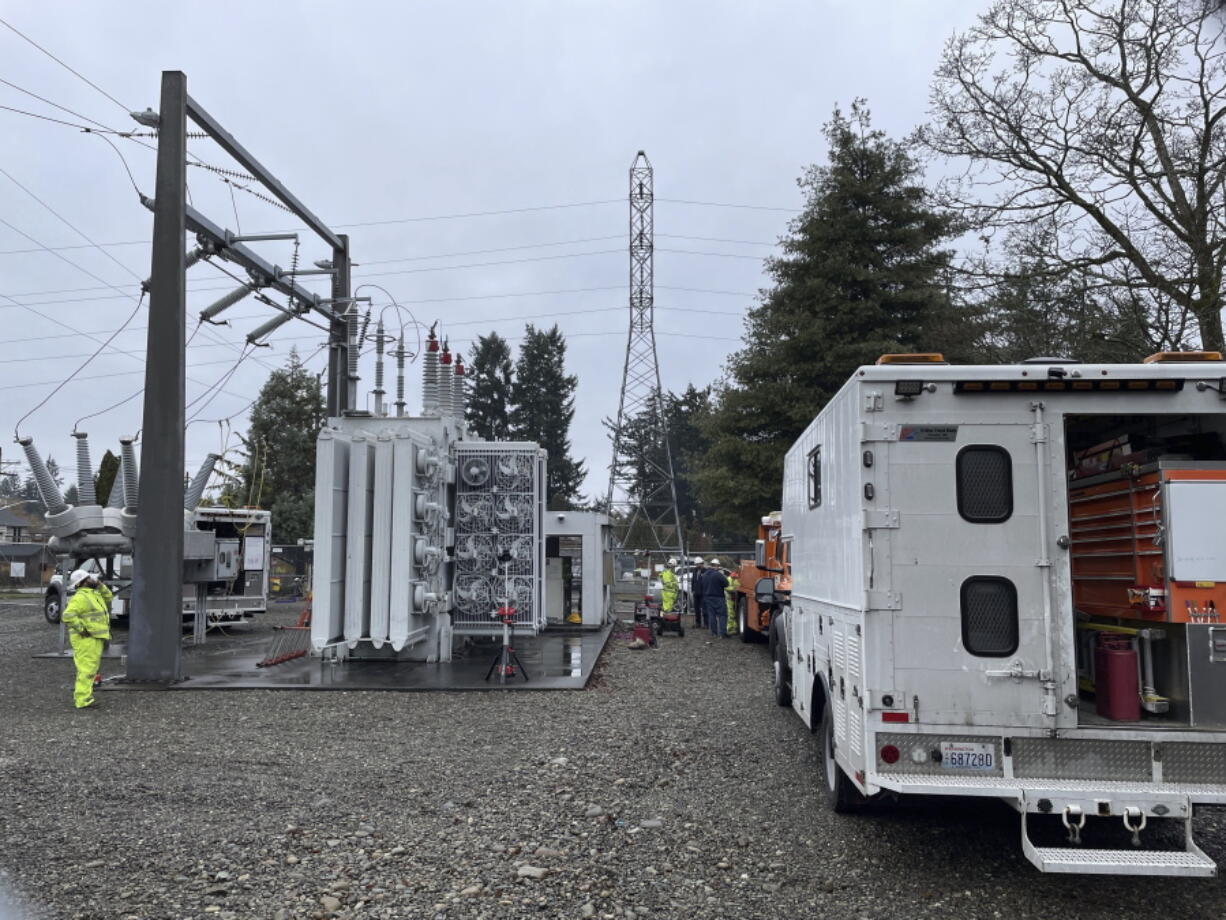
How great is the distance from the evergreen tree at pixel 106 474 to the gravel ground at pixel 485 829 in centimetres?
2784

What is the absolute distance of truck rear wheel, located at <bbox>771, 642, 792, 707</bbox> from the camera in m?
11.3

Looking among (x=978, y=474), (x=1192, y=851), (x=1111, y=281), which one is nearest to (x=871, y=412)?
(x=978, y=474)

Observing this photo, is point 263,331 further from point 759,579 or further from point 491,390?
point 491,390

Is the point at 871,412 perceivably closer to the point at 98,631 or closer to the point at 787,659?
the point at 787,659

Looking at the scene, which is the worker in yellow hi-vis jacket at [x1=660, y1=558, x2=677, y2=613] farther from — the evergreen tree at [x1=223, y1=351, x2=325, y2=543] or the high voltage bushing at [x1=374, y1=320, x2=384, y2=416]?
the evergreen tree at [x1=223, y1=351, x2=325, y2=543]

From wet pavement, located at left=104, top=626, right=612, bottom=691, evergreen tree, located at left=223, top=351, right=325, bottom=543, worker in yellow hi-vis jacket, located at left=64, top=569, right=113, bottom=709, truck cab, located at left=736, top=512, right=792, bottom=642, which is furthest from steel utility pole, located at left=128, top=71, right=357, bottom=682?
evergreen tree, located at left=223, top=351, right=325, bottom=543

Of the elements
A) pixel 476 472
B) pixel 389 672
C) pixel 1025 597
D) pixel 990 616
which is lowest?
pixel 389 672

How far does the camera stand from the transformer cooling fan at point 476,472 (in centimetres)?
1670

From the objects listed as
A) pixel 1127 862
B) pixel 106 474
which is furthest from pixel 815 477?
pixel 106 474

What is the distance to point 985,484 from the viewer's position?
556cm

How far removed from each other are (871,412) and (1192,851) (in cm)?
284

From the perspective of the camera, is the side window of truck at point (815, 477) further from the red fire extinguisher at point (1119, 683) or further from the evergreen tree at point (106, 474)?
the evergreen tree at point (106, 474)

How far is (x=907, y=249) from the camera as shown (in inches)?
982

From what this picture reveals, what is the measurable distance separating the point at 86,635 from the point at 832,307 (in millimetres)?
18592
